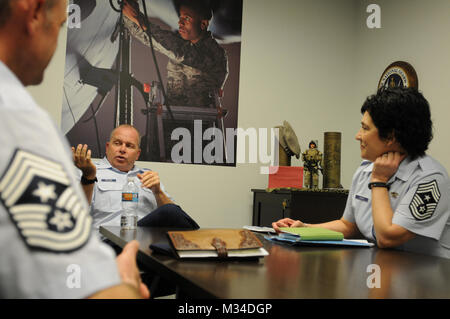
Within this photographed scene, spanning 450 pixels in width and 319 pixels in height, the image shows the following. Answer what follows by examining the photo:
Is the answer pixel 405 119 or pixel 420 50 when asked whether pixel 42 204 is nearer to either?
pixel 405 119

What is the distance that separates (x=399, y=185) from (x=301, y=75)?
2484 millimetres

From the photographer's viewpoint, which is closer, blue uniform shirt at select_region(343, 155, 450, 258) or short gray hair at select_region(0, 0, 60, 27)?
short gray hair at select_region(0, 0, 60, 27)

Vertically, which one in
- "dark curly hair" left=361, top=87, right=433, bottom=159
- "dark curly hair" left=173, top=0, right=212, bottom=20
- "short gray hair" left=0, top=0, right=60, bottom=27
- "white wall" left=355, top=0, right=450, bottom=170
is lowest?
"dark curly hair" left=361, top=87, right=433, bottom=159

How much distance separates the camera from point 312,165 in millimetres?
3637

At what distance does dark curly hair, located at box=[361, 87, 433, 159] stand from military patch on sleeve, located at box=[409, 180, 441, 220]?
0.23 metres

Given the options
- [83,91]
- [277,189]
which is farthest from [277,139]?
[83,91]

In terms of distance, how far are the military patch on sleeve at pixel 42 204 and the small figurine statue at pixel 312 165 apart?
10.4 ft

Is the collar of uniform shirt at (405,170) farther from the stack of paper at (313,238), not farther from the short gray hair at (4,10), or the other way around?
the short gray hair at (4,10)

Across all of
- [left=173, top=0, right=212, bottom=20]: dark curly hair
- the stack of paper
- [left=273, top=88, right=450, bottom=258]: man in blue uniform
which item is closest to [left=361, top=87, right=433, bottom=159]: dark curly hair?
[left=273, top=88, right=450, bottom=258]: man in blue uniform

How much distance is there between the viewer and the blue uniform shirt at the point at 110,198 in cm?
267

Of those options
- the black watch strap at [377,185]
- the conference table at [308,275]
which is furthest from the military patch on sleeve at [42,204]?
the black watch strap at [377,185]

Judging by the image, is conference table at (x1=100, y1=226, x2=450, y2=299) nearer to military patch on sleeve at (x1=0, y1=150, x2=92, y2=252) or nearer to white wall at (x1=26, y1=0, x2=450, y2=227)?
military patch on sleeve at (x1=0, y1=150, x2=92, y2=252)

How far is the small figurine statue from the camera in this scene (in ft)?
11.8

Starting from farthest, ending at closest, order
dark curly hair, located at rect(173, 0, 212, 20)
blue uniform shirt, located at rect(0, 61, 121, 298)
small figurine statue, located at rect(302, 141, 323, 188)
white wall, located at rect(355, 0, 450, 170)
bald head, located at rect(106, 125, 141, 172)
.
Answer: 1. dark curly hair, located at rect(173, 0, 212, 20)
2. small figurine statue, located at rect(302, 141, 323, 188)
3. white wall, located at rect(355, 0, 450, 170)
4. bald head, located at rect(106, 125, 141, 172)
5. blue uniform shirt, located at rect(0, 61, 121, 298)
